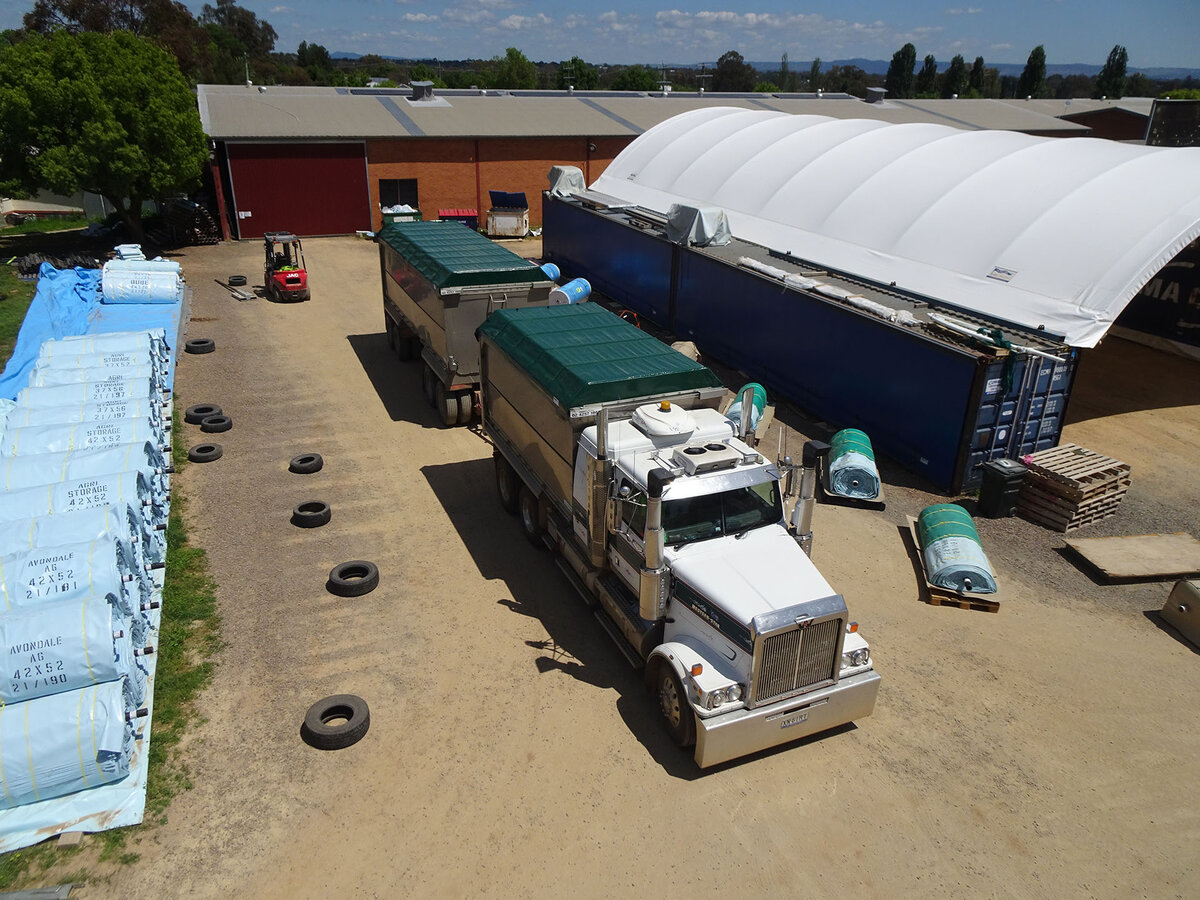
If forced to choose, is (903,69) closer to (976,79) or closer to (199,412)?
(976,79)

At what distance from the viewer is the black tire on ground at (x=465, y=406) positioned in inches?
695

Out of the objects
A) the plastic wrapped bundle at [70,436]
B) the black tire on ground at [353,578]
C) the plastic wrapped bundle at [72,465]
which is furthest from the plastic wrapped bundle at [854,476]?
the plastic wrapped bundle at [70,436]

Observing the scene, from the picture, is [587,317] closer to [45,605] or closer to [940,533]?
[940,533]

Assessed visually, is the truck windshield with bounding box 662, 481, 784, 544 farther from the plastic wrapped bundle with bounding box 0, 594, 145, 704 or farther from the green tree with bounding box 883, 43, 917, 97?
the green tree with bounding box 883, 43, 917, 97

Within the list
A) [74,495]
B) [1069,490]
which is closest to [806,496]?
[1069,490]

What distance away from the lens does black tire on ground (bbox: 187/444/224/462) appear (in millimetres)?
15914

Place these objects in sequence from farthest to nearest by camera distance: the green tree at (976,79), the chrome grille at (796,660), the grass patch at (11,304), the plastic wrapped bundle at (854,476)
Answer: the green tree at (976,79) → the grass patch at (11,304) → the plastic wrapped bundle at (854,476) → the chrome grille at (796,660)

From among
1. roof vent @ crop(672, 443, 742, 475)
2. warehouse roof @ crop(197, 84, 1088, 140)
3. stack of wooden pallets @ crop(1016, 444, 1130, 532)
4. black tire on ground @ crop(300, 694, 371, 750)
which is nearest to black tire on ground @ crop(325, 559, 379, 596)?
black tire on ground @ crop(300, 694, 371, 750)

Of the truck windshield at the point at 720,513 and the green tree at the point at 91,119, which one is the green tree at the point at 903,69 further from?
the truck windshield at the point at 720,513

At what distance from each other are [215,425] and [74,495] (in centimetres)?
632

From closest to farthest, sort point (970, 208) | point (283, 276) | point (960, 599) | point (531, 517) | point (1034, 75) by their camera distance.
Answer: point (960, 599), point (531, 517), point (970, 208), point (283, 276), point (1034, 75)

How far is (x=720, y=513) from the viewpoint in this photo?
9.88 metres

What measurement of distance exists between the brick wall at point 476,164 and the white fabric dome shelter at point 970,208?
12.0 metres

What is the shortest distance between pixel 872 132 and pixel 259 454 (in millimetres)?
20763
